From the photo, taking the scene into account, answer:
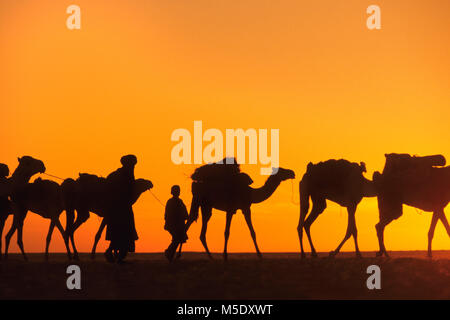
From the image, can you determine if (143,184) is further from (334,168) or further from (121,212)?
(334,168)

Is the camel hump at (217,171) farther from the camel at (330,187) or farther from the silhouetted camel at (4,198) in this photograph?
the silhouetted camel at (4,198)

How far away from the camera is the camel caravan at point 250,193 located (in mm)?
25266

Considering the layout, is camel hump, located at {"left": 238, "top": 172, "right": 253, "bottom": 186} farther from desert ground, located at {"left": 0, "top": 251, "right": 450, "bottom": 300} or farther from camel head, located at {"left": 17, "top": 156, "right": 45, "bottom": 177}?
camel head, located at {"left": 17, "top": 156, "right": 45, "bottom": 177}

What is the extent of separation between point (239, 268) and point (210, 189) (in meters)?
3.98

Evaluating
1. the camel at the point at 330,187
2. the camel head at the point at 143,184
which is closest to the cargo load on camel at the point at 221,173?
the camel at the point at 330,187

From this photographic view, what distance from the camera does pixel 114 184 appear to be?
23.0 metres

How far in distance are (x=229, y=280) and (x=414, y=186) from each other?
7154 mm

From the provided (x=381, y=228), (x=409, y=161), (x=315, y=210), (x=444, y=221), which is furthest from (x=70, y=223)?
(x=444, y=221)

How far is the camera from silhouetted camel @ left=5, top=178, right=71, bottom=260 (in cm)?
2533

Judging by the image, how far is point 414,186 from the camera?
25.6m

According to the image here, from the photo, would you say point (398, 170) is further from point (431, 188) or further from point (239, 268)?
point (239, 268)

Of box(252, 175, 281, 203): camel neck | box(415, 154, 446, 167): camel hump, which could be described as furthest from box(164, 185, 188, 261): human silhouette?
box(415, 154, 446, 167): camel hump

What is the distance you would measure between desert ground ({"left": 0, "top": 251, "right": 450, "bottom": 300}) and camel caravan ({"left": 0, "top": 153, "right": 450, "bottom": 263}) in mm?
2753
